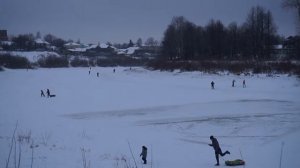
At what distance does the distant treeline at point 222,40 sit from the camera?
67.2m

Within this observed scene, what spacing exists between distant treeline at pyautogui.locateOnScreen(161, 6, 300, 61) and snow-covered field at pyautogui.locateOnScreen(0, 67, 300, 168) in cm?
3152

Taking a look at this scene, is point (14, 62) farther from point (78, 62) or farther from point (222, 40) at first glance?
point (222, 40)

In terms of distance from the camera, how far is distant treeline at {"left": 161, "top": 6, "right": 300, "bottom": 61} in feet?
220

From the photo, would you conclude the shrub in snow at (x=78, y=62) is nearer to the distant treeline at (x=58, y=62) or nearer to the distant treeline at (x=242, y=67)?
the distant treeline at (x=58, y=62)

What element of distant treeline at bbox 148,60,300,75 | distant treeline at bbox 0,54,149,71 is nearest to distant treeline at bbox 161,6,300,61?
distant treeline at bbox 148,60,300,75

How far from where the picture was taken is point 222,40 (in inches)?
2911

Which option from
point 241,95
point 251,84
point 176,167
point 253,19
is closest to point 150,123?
point 176,167

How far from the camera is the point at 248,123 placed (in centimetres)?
2075

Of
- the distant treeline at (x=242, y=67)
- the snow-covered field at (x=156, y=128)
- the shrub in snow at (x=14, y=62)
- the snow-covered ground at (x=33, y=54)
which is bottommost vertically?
the snow-covered field at (x=156, y=128)

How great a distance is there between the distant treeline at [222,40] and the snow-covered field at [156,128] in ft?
103

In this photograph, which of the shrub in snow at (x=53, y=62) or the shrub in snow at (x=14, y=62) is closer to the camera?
the shrub in snow at (x=14, y=62)

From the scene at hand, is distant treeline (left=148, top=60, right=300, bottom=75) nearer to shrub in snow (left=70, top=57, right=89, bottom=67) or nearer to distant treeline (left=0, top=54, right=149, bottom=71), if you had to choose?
distant treeline (left=0, top=54, right=149, bottom=71)

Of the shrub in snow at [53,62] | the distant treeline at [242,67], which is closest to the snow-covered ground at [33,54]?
the shrub in snow at [53,62]

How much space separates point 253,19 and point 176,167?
60452mm
